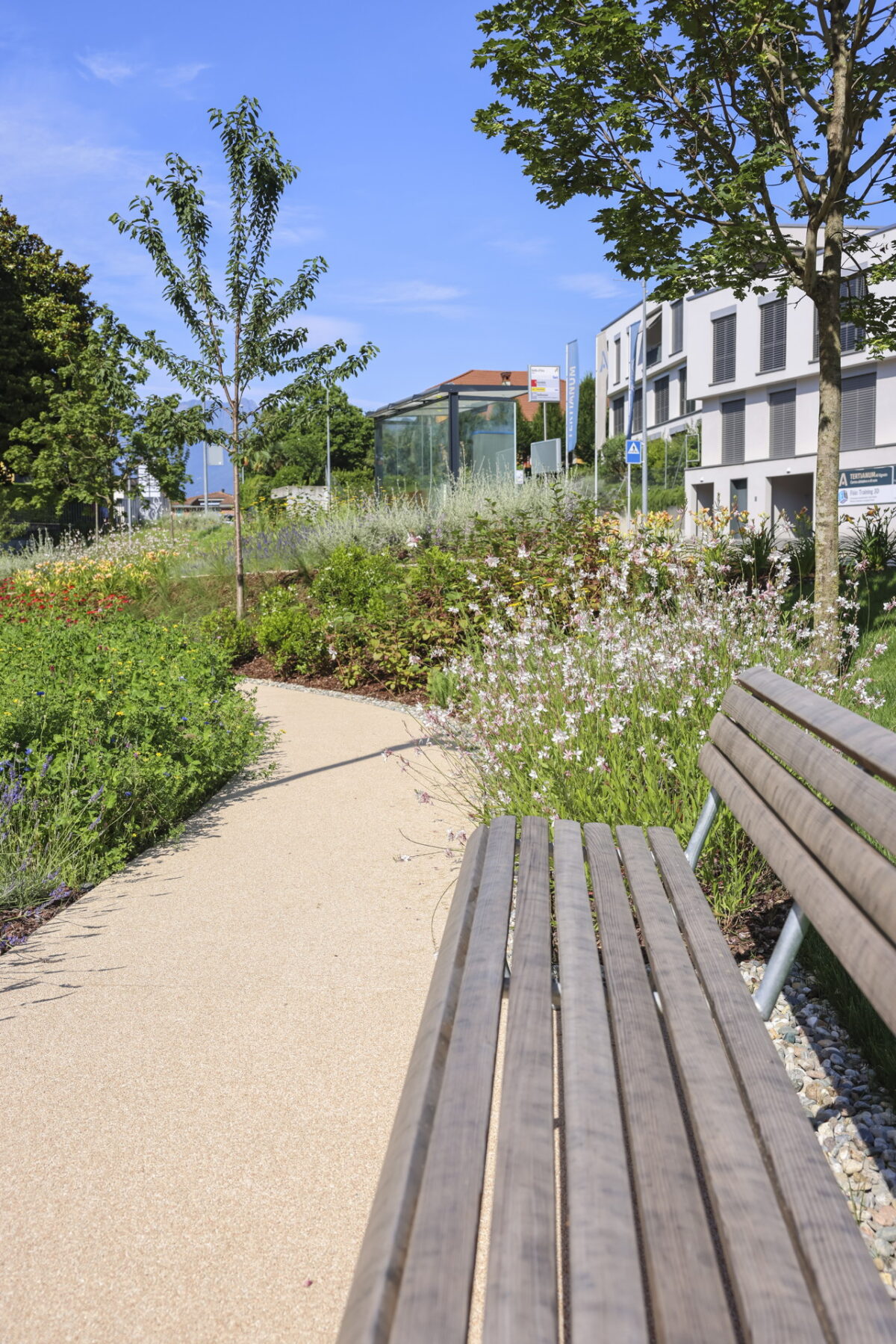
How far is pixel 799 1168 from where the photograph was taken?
4.76 ft

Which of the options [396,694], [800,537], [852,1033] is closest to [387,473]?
[800,537]

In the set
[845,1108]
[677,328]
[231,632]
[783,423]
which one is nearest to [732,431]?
[783,423]

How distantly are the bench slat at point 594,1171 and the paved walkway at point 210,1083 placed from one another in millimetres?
796

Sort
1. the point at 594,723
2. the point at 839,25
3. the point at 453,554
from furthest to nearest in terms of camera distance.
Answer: the point at 453,554
the point at 839,25
the point at 594,723

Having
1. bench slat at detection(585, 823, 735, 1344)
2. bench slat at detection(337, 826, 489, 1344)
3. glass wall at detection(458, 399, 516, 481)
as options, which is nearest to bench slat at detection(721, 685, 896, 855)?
bench slat at detection(585, 823, 735, 1344)

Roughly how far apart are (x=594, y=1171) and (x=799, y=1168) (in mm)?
306

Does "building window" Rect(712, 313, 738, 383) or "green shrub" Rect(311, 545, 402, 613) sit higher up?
"building window" Rect(712, 313, 738, 383)

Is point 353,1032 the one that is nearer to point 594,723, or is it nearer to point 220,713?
point 594,723

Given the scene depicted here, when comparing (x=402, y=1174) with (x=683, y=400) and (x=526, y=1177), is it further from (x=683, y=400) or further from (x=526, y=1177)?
(x=683, y=400)

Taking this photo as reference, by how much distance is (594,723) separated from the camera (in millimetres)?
4488

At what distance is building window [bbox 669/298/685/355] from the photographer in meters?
51.3

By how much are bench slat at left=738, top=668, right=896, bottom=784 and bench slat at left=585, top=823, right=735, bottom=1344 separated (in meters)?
0.65

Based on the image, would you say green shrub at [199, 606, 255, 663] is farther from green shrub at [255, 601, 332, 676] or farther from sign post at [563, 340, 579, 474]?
sign post at [563, 340, 579, 474]

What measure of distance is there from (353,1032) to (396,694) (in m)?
6.30
